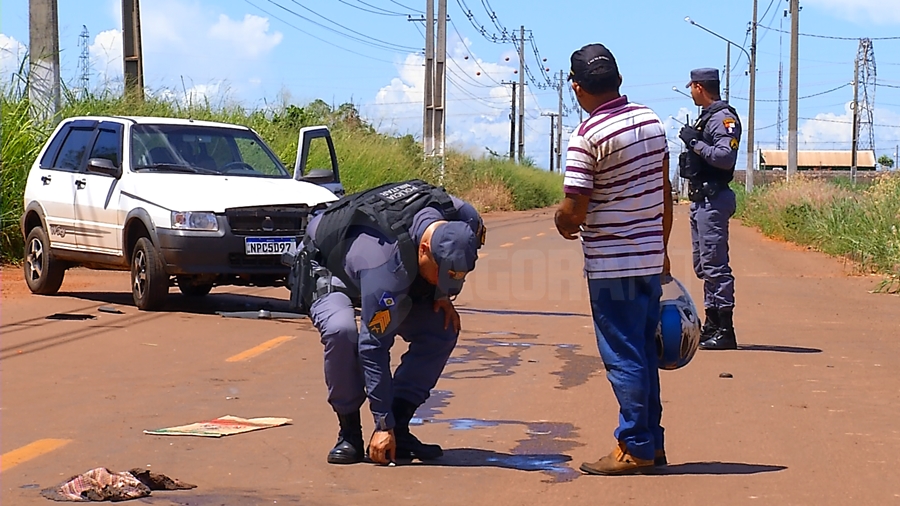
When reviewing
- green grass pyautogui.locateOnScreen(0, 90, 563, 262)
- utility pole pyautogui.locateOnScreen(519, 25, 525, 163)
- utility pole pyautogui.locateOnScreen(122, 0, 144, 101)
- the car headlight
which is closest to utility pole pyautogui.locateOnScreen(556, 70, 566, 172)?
utility pole pyautogui.locateOnScreen(519, 25, 525, 163)

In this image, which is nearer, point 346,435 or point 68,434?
point 346,435

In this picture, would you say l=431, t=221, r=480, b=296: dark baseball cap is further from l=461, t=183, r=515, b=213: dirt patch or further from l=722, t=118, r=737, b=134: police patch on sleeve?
l=461, t=183, r=515, b=213: dirt patch

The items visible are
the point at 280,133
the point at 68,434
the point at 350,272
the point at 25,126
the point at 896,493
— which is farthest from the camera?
the point at 280,133

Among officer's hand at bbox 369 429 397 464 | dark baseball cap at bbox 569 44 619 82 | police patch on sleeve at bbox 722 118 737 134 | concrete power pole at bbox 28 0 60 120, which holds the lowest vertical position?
officer's hand at bbox 369 429 397 464

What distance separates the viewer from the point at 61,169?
526 inches

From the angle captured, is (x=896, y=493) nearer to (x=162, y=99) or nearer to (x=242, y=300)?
(x=242, y=300)

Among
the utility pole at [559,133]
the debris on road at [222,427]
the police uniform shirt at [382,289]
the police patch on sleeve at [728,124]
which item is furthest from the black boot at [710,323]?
the utility pole at [559,133]

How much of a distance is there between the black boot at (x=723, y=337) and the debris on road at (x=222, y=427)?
13.8 ft

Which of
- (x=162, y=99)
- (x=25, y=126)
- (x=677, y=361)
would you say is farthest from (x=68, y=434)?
(x=162, y=99)

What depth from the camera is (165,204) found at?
11805 mm

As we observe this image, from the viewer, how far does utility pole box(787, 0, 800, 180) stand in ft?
120

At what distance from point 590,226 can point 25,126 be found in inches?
521

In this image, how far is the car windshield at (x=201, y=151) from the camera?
12.8 m

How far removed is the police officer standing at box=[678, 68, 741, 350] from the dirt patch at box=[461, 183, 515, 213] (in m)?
39.8
